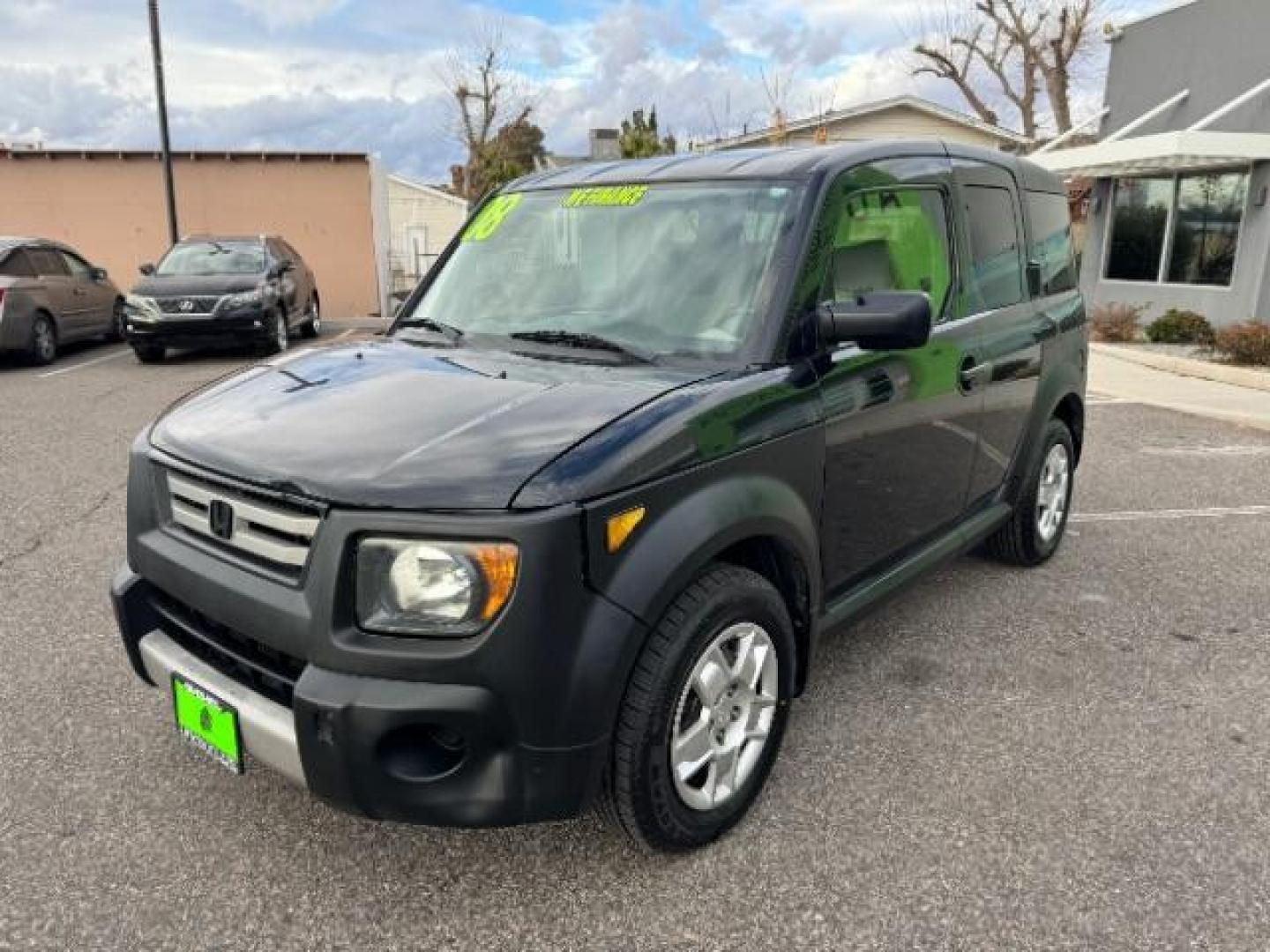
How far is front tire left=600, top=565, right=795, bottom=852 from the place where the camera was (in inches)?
88.0

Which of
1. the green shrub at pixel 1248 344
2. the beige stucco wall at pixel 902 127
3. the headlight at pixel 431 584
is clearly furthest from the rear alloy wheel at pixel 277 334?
the beige stucco wall at pixel 902 127

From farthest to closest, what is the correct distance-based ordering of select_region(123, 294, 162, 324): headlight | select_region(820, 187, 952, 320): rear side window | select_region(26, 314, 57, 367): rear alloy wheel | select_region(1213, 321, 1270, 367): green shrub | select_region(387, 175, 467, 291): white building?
select_region(387, 175, 467, 291): white building
select_region(26, 314, 57, 367): rear alloy wheel
select_region(123, 294, 162, 324): headlight
select_region(1213, 321, 1270, 367): green shrub
select_region(820, 187, 952, 320): rear side window

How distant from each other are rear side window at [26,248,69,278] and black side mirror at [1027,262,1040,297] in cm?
1218

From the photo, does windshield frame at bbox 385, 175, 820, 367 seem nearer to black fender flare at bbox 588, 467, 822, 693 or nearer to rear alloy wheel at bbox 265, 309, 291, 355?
black fender flare at bbox 588, 467, 822, 693

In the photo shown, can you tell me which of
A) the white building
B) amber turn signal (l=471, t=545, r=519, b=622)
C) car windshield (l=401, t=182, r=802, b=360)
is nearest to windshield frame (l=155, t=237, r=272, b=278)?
car windshield (l=401, t=182, r=802, b=360)

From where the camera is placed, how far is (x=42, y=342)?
11.9 m

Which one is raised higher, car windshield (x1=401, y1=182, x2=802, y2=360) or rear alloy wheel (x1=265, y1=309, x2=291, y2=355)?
car windshield (x1=401, y1=182, x2=802, y2=360)

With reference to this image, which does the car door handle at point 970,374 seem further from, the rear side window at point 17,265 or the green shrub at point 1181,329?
the rear side window at point 17,265

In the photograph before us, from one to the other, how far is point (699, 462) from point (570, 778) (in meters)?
0.79

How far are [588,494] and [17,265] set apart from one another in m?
12.4

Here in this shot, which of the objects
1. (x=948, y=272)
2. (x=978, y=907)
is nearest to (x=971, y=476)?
(x=948, y=272)

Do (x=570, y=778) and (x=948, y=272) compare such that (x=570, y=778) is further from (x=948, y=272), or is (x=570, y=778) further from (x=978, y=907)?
(x=948, y=272)

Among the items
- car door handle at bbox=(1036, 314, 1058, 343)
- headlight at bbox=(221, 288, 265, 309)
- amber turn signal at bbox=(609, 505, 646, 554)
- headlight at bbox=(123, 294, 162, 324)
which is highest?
car door handle at bbox=(1036, 314, 1058, 343)

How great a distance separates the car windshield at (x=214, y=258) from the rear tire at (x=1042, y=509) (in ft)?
34.4
